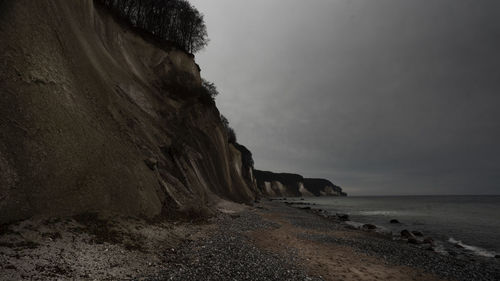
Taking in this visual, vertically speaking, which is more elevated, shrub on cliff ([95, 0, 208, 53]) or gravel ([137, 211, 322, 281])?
shrub on cliff ([95, 0, 208, 53])

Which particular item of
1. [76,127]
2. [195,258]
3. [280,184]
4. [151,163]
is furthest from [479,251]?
[280,184]

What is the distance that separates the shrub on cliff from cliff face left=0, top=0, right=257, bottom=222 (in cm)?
1290

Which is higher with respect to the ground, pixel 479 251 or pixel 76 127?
Answer: pixel 76 127

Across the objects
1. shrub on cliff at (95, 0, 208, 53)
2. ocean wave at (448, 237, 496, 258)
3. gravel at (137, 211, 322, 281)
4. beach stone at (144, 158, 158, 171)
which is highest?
shrub on cliff at (95, 0, 208, 53)

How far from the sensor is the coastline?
648 centimetres

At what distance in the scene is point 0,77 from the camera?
29.1 feet

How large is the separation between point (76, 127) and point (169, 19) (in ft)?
103

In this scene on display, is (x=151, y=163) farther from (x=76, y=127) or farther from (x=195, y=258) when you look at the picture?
(x=195, y=258)

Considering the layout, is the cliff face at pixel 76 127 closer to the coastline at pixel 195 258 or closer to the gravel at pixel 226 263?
the coastline at pixel 195 258

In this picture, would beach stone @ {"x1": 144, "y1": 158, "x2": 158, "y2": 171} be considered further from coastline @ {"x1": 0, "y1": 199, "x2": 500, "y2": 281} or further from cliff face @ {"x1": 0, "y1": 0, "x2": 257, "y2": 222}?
coastline @ {"x1": 0, "y1": 199, "x2": 500, "y2": 281}

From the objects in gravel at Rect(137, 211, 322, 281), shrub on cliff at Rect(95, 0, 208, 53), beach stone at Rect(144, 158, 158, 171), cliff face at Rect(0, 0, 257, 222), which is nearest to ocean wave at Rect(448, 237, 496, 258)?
gravel at Rect(137, 211, 322, 281)

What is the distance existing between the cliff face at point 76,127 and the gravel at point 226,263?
3.98 meters

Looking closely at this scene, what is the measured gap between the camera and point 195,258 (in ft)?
30.2

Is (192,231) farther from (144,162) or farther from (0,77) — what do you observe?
(0,77)
